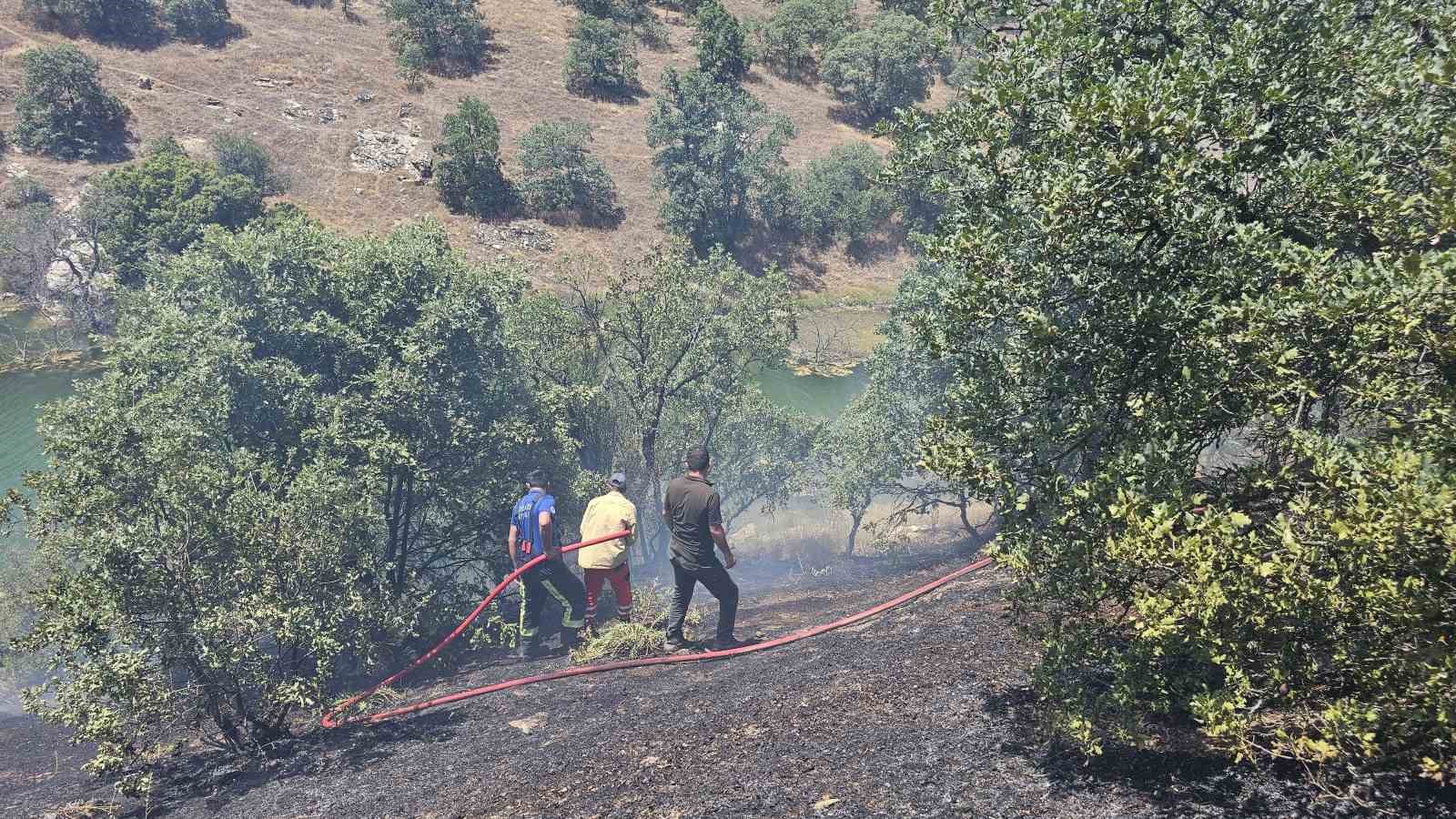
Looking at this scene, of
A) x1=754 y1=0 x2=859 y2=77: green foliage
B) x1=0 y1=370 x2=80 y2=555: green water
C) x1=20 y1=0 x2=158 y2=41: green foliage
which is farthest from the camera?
x1=754 y1=0 x2=859 y2=77: green foliage

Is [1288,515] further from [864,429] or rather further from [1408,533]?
[864,429]

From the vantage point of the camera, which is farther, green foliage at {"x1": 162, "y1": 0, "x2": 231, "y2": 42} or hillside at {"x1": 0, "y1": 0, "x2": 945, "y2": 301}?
green foliage at {"x1": 162, "y1": 0, "x2": 231, "y2": 42}

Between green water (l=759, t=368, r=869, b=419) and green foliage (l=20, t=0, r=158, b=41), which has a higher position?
green foliage (l=20, t=0, r=158, b=41)

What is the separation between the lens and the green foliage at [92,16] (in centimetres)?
4888

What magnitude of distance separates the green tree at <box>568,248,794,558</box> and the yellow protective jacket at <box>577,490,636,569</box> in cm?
575

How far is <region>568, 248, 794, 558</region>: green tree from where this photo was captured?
1678 centimetres

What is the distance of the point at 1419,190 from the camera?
5023mm

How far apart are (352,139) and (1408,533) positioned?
5296 cm

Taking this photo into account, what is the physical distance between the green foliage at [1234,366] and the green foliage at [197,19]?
6011 cm

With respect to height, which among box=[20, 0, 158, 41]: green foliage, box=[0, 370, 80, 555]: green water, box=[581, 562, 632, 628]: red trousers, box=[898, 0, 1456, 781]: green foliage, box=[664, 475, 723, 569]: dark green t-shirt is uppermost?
box=[898, 0, 1456, 781]: green foliage

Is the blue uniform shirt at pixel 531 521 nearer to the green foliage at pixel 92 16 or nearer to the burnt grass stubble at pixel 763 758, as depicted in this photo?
the burnt grass stubble at pixel 763 758

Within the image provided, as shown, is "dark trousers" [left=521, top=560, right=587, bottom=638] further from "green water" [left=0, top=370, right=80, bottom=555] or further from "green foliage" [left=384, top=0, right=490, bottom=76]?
"green foliage" [left=384, top=0, right=490, bottom=76]

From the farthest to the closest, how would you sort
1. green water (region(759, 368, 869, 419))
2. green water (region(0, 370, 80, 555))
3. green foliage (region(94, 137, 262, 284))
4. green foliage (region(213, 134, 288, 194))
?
green foliage (region(213, 134, 288, 194))
green foliage (region(94, 137, 262, 284))
green water (region(759, 368, 869, 419))
green water (region(0, 370, 80, 555))

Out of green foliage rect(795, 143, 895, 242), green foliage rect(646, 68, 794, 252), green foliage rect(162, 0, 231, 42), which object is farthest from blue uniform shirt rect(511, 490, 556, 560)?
green foliage rect(162, 0, 231, 42)
